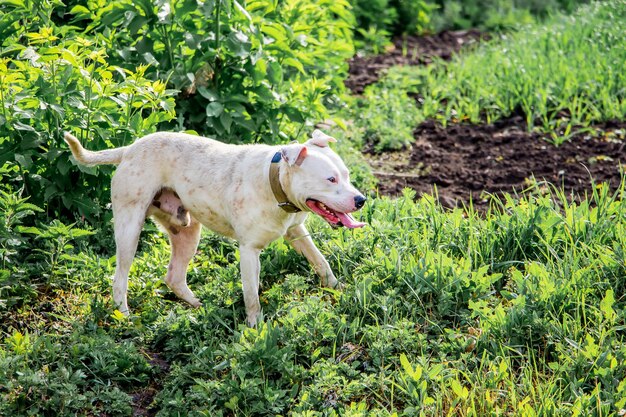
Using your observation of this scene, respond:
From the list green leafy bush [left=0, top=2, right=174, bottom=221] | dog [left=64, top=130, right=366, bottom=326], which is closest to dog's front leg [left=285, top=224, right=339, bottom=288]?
dog [left=64, top=130, right=366, bottom=326]

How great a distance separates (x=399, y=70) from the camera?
32.2 ft

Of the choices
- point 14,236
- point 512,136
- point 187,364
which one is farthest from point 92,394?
point 512,136

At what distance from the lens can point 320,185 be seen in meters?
4.54

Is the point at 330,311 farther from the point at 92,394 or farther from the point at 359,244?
the point at 92,394

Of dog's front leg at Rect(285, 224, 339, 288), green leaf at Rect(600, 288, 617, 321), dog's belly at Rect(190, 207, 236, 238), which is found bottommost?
dog's front leg at Rect(285, 224, 339, 288)

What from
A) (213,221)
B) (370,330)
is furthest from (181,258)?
(370,330)

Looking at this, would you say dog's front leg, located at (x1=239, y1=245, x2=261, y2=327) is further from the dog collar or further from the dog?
the dog collar

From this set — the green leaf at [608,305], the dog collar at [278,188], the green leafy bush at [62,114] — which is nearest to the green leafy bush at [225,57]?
the green leafy bush at [62,114]

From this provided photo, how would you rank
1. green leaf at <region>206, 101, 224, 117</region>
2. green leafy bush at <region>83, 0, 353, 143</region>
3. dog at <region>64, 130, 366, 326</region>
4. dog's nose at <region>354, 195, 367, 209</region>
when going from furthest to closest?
green leaf at <region>206, 101, 224, 117</region> < green leafy bush at <region>83, 0, 353, 143</region> < dog at <region>64, 130, 366, 326</region> < dog's nose at <region>354, 195, 367, 209</region>

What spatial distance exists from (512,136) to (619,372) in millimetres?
4051

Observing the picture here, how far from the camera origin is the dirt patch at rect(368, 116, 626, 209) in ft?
23.0

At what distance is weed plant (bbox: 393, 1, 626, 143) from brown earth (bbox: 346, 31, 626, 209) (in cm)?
17

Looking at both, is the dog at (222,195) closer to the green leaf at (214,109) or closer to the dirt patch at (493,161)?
the green leaf at (214,109)

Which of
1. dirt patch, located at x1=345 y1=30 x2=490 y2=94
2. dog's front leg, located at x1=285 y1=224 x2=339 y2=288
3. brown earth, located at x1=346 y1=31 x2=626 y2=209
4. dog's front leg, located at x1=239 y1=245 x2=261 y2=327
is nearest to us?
dog's front leg, located at x1=239 y1=245 x2=261 y2=327
